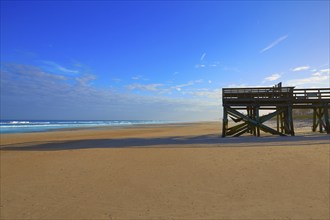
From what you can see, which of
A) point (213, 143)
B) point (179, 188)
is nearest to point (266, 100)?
point (213, 143)

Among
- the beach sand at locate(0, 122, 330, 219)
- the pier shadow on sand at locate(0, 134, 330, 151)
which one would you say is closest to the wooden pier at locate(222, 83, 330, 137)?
the pier shadow on sand at locate(0, 134, 330, 151)

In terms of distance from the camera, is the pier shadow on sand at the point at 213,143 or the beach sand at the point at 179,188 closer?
the beach sand at the point at 179,188

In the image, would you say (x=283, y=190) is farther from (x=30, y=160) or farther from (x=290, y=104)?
(x=290, y=104)

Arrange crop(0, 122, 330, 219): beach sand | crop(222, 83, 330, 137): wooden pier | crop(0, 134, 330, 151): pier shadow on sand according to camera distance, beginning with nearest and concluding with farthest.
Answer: crop(0, 122, 330, 219): beach sand < crop(0, 134, 330, 151): pier shadow on sand < crop(222, 83, 330, 137): wooden pier

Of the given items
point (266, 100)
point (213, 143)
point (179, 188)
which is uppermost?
point (266, 100)

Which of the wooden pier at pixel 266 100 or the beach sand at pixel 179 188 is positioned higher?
the wooden pier at pixel 266 100

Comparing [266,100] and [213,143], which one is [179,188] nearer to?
[213,143]

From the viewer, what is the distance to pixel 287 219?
5027mm

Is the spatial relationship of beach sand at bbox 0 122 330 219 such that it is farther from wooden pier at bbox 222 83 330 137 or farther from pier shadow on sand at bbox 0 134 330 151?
wooden pier at bbox 222 83 330 137

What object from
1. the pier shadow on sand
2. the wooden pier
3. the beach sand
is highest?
the wooden pier

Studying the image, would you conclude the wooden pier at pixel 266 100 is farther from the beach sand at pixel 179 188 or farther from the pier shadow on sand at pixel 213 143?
the beach sand at pixel 179 188

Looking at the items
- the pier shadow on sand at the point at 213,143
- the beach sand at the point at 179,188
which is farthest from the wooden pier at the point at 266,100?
the beach sand at the point at 179,188

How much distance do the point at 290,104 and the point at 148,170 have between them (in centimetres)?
1539

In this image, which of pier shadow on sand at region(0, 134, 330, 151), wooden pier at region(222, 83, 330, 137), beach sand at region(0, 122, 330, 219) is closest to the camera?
beach sand at region(0, 122, 330, 219)
